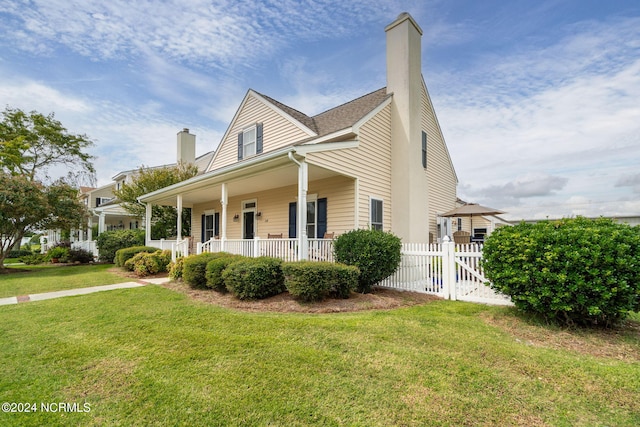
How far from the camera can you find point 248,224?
13.4m

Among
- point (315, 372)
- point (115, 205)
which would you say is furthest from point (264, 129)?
point (115, 205)

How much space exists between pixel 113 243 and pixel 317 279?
14.9 m

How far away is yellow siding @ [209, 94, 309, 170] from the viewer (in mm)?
11773

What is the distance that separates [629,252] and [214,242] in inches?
404

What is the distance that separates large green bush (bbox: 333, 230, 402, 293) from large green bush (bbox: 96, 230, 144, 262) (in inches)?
545

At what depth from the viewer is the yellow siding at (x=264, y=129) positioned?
11773mm

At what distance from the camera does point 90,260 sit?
1697 cm

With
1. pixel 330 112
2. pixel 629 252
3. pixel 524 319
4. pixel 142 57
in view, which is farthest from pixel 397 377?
pixel 142 57

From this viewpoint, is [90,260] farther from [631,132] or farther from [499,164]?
[631,132]

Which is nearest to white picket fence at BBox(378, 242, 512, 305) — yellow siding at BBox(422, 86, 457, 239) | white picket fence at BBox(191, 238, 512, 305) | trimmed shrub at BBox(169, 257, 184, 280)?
white picket fence at BBox(191, 238, 512, 305)

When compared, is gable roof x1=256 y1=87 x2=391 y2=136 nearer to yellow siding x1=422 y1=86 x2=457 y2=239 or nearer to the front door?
yellow siding x1=422 y1=86 x2=457 y2=239

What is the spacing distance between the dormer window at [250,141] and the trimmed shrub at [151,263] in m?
5.36

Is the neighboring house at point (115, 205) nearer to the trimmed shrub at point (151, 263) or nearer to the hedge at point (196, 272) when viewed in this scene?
the trimmed shrub at point (151, 263)

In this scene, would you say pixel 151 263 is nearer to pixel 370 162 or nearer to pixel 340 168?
pixel 340 168
